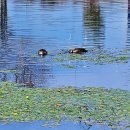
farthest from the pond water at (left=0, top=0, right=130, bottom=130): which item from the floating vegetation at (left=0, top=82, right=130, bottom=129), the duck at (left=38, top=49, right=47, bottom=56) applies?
the floating vegetation at (left=0, top=82, right=130, bottom=129)

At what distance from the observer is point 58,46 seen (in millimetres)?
34188

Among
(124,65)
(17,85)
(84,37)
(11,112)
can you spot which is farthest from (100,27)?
(11,112)

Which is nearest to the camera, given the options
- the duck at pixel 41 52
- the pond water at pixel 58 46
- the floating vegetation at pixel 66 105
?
the floating vegetation at pixel 66 105

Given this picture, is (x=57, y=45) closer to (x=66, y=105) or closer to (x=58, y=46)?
(x=58, y=46)

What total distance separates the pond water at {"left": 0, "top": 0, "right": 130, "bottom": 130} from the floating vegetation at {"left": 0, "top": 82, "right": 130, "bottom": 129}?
2.56 ft

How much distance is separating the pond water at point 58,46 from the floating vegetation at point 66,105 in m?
0.78

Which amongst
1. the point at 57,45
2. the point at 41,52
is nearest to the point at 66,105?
the point at 41,52

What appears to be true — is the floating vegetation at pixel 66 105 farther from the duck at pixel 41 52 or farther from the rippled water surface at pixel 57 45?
the duck at pixel 41 52

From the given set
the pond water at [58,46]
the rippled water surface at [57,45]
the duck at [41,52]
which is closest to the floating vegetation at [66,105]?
the pond water at [58,46]

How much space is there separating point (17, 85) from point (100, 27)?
82.9 feet

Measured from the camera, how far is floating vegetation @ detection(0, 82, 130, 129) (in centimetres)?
1676

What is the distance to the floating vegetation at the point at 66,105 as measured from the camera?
1676 centimetres

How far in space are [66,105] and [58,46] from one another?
16.1 meters

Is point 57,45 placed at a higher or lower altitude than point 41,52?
higher
